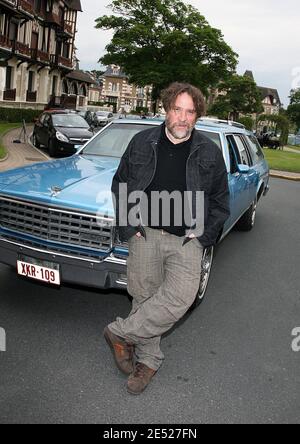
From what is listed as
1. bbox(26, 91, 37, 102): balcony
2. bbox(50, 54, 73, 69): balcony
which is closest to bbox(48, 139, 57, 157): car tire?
bbox(26, 91, 37, 102): balcony

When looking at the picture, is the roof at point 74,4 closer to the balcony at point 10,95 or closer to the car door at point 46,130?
the balcony at point 10,95

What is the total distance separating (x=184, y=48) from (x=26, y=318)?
42741 millimetres

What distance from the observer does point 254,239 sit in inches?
311

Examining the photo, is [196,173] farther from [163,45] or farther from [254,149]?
[163,45]

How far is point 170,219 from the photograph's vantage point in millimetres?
3203

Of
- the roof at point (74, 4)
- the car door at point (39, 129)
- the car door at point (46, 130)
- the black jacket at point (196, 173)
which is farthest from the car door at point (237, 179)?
the roof at point (74, 4)

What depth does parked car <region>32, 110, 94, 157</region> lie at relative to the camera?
1574cm

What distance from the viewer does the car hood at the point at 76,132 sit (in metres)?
16.0

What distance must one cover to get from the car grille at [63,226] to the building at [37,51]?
29.1 m

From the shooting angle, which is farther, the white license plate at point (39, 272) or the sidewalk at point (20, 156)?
the sidewalk at point (20, 156)

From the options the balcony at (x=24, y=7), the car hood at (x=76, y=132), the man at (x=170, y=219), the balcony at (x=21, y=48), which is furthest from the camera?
the balcony at (x=21, y=48)

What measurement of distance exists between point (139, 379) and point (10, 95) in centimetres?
3750

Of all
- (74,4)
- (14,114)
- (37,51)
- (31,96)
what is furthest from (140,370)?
(74,4)

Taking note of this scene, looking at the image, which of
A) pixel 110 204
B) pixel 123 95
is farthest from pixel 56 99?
pixel 123 95
